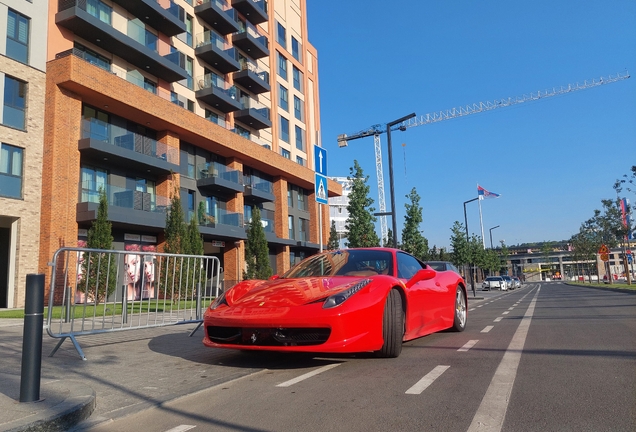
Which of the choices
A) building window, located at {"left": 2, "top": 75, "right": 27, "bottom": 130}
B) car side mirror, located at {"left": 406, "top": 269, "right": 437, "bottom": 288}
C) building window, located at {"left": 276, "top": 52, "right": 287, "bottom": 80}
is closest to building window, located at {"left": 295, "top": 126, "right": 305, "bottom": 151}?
building window, located at {"left": 276, "top": 52, "right": 287, "bottom": 80}

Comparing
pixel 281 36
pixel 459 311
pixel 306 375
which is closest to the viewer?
pixel 306 375

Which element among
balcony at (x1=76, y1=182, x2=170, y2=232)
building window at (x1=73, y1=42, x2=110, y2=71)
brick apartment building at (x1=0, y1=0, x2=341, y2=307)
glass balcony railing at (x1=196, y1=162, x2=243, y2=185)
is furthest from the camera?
glass balcony railing at (x1=196, y1=162, x2=243, y2=185)

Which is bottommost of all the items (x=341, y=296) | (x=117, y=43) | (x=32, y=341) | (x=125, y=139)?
(x=32, y=341)

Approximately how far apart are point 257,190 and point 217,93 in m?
7.75

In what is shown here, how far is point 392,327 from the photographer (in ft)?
18.4

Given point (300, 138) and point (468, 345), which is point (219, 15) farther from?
point (468, 345)

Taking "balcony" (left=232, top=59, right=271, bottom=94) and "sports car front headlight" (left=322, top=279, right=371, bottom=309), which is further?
"balcony" (left=232, top=59, right=271, bottom=94)

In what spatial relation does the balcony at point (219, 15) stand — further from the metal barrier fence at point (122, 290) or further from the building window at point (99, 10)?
the metal barrier fence at point (122, 290)

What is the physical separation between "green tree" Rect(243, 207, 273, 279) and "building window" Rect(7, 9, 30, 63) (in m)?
16.4

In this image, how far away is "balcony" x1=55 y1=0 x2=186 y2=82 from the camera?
23.8 metres

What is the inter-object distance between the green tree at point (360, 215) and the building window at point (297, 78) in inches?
930


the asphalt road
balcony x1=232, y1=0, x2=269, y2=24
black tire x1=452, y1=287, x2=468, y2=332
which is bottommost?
the asphalt road

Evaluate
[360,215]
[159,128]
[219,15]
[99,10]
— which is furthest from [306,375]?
[219,15]

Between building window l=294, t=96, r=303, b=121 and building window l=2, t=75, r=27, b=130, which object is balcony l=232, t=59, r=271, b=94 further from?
building window l=2, t=75, r=27, b=130
